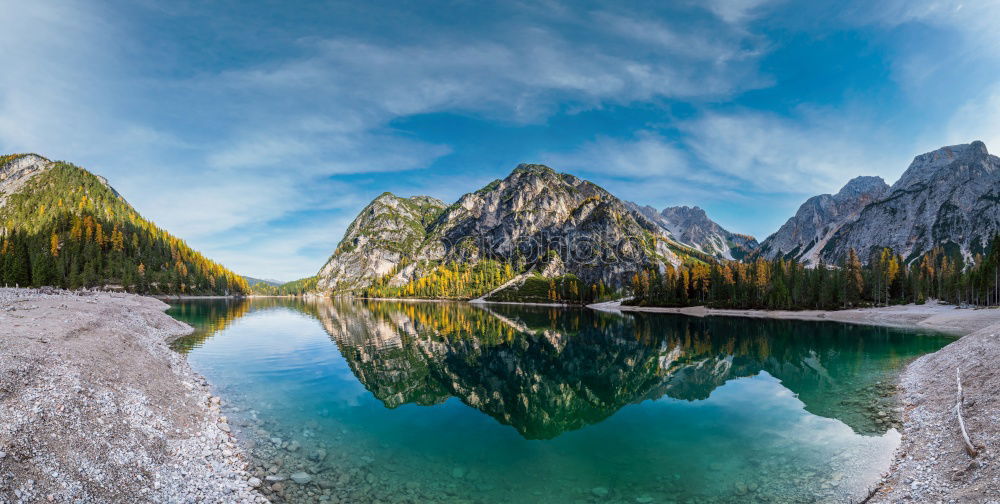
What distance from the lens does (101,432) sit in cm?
1655

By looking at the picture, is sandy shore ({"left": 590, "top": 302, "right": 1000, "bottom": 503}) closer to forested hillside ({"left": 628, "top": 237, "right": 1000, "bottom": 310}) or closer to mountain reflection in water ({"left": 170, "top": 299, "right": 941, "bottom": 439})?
mountain reflection in water ({"left": 170, "top": 299, "right": 941, "bottom": 439})

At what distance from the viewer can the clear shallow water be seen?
18.4m

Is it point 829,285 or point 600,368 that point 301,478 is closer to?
point 600,368

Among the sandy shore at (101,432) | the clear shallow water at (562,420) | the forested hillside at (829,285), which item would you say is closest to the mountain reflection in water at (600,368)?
the clear shallow water at (562,420)

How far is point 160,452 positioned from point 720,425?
32.4m

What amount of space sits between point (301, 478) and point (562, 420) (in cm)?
1749

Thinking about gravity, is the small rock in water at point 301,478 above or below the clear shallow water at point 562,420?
above

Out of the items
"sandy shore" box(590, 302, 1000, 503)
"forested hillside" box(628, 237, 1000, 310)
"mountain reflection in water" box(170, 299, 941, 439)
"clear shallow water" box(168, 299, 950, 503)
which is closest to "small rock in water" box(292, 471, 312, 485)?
"clear shallow water" box(168, 299, 950, 503)

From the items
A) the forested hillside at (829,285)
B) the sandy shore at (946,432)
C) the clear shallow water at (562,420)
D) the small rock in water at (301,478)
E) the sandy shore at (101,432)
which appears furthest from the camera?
the forested hillside at (829,285)

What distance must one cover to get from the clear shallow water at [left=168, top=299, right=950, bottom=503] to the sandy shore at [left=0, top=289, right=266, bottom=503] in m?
2.60

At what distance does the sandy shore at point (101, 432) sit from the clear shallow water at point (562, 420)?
260cm

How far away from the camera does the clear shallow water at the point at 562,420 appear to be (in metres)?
18.4

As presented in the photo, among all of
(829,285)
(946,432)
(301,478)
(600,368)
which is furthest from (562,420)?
(829,285)

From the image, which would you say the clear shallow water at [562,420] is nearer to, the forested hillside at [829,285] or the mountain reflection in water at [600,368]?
the mountain reflection in water at [600,368]
